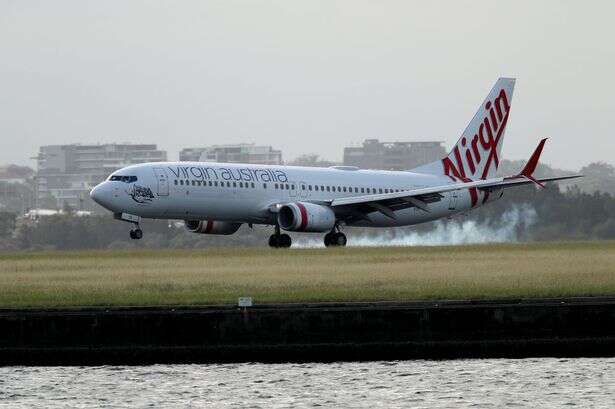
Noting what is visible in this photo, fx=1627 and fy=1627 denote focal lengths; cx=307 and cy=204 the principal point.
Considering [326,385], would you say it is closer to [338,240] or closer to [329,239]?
[338,240]

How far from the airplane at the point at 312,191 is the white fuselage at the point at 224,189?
0.13ft

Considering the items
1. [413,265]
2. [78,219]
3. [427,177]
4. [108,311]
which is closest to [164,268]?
[413,265]

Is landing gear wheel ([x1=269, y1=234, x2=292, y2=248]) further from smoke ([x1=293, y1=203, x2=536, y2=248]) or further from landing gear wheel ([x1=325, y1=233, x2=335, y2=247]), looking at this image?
smoke ([x1=293, y1=203, x2=536, y2=248])

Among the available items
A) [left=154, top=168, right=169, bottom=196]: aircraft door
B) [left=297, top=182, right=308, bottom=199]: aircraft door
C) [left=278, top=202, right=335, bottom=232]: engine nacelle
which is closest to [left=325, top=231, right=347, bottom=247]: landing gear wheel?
[left=278, top=202, right=335, bottom=232]: engine nacelle

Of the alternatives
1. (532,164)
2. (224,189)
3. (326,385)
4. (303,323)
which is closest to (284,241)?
(224,189)

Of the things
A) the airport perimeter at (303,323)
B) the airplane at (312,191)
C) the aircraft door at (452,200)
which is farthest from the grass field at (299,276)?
the aircraft door at (452,200)

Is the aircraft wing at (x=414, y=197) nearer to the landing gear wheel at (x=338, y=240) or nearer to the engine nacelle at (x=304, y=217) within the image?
the landing gear wheel at (x=338, y=240)

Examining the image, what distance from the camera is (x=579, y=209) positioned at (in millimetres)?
94438

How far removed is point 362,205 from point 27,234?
58867 mm

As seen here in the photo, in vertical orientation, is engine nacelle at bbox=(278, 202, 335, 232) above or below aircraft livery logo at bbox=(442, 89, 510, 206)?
below

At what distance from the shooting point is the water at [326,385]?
32.0 m

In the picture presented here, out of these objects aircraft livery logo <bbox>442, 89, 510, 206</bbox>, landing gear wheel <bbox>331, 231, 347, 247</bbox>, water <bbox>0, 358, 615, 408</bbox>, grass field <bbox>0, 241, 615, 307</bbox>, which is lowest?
water <bbox>0, 358, 615, 408</bbox>

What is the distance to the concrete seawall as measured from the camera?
35.7 metres

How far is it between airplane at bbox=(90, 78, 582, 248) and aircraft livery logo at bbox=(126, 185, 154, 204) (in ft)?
0.13
